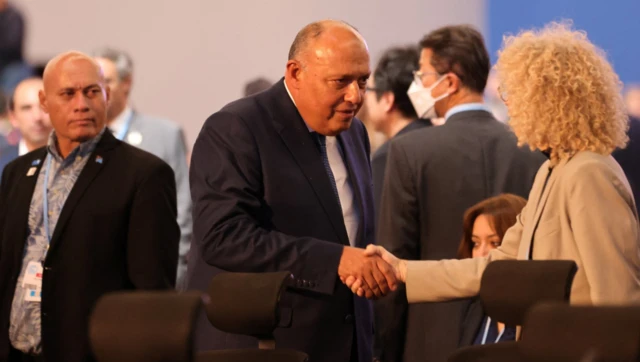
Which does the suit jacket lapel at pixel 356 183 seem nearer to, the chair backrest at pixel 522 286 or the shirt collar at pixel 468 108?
the chair backrest at pixel 522 286

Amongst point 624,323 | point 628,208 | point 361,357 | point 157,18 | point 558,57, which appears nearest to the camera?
point 624,323

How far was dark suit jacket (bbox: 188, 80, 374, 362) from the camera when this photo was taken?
2.96 metres

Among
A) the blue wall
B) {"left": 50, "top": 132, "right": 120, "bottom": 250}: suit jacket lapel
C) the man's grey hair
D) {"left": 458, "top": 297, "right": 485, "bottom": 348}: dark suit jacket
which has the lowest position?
{"left": 458, "top": 297, "right": 485, "bottom": 348}: dark suit jacket

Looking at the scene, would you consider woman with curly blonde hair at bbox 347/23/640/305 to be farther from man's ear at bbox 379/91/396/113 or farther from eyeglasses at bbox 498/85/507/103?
man's ear at bbox 379/91/396/113

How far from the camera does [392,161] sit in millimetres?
4176

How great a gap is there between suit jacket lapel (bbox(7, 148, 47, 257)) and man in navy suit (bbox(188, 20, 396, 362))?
34.4 inches

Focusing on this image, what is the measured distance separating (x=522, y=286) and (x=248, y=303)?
0.63 meters

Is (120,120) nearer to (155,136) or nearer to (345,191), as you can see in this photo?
(155,136)

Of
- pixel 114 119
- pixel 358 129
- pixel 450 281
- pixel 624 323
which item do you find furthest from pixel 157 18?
pixel 624 323

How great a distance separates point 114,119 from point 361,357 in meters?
2.88

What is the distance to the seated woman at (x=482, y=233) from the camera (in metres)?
3.84

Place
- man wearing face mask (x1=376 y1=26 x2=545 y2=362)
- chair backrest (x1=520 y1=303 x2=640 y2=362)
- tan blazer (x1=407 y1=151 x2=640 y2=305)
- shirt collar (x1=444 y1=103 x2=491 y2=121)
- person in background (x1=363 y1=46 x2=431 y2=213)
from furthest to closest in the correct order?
person in background (x1=363 y1=46 x2=431 y2=213), shirt collar (x1=444 y1=103 x2=491 y2=121), man wearing face mask (x1=376 y1=26 x2=545 y2=362), tan blazer (x1=407 y1=151 x2=640 y2=305), chair backrest (x1=520 y1=303 x2=640 y2=362)

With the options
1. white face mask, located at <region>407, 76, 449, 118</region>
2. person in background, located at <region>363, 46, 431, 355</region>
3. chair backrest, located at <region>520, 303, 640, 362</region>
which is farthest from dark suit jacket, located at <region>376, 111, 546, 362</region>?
chair backrest, located at <region>520, 303, 640, 362</region>

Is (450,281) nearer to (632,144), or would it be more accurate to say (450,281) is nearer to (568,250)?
(568,250)
